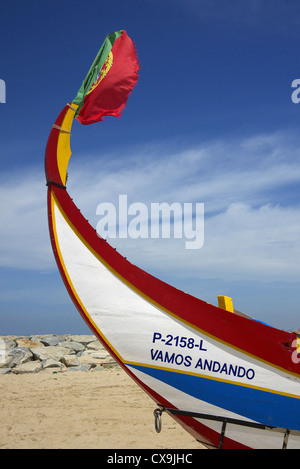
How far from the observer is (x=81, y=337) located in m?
20.0

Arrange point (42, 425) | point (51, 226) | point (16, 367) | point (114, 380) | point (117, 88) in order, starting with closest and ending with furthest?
point (51, 226)
point (117, 88)
point (42, 425)
point (114, 380)
point (16, 367)

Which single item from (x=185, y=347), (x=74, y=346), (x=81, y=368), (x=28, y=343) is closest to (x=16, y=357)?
(x=81, y=368)

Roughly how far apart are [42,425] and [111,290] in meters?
4.66

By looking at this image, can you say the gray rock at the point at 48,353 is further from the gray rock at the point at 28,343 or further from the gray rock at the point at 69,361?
the gray rock at the point at 28,343

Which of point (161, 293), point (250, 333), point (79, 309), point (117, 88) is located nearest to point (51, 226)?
point (79, 309)

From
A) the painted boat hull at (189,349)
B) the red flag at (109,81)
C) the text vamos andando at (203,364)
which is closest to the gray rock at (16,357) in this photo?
the painted boat hull at (189,349)

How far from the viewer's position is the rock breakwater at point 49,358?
41.6 feet

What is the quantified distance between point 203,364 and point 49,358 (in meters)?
11.1

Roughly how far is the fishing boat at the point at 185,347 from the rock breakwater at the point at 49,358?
939 centimetres

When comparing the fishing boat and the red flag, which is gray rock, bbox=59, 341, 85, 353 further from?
the red flag

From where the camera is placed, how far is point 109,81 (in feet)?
16.1

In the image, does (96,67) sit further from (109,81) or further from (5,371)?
(5,371)
